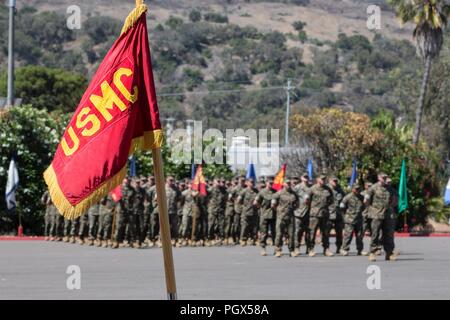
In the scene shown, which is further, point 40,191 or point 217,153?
point 217,153

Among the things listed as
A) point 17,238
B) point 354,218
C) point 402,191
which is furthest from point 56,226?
point 402,191

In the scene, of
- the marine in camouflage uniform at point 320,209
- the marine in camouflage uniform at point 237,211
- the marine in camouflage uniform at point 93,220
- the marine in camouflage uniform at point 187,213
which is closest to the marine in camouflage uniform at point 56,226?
the marine in camouflage uniform at point 93,220

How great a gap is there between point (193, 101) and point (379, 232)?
268ft

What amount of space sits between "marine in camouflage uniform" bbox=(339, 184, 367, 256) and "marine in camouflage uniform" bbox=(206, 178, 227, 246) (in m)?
5.90

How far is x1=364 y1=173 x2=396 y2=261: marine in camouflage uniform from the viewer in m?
23.0

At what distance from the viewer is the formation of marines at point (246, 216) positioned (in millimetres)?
24016

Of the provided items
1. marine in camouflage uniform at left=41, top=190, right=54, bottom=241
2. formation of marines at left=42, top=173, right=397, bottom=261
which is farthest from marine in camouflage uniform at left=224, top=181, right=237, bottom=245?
marine in camouflage uniform at left=41, top=190, right=54, bottom=241

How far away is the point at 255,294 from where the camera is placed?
1527cm

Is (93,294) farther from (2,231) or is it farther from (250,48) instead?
(250,48)

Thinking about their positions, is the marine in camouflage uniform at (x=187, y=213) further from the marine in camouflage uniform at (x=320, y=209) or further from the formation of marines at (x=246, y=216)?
the marine in camouflage uniform at (x=320, y=209)

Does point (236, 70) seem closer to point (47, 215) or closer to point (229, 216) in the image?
point (47, 215)

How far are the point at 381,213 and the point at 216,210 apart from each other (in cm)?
833

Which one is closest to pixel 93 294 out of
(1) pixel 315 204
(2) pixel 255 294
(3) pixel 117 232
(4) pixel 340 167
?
(2) pixel 255 294
